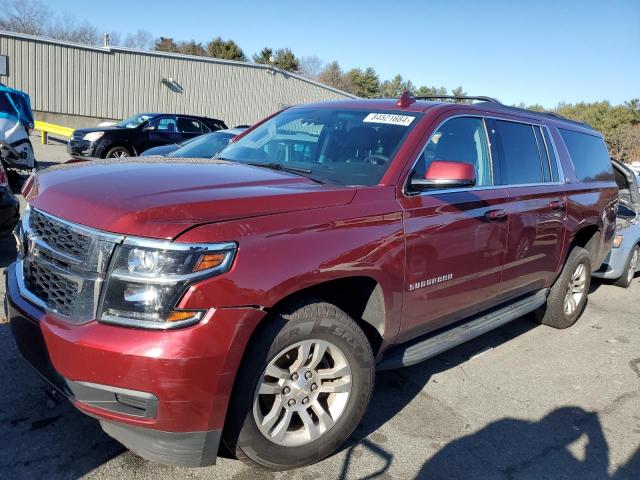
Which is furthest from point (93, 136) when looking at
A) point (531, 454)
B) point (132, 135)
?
point (531, 454)

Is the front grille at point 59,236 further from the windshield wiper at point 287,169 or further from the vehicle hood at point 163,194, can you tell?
the windshield wiper at point 287,169

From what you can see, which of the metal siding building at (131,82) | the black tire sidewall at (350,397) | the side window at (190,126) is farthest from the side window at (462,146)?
the metal siding building at (131,82)

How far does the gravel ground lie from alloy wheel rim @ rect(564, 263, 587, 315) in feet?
2.08

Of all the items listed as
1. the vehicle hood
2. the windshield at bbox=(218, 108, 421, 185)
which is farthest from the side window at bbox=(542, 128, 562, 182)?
the vehicle hood

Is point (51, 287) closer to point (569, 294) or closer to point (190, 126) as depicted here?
point (569, 294)

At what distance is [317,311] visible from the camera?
263 cm

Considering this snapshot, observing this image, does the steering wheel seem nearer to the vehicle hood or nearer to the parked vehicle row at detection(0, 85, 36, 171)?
the vehicle hood

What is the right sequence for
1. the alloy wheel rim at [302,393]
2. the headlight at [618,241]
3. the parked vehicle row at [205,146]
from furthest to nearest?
the parked vehicle row at [205,146], the headlight at [618,241], the alloy wheel rim at [302,393]

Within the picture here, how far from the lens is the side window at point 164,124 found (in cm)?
1406

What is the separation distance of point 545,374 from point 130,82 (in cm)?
2689

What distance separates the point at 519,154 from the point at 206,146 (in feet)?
18.3

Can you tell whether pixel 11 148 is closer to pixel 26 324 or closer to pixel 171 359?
pixel 26 324

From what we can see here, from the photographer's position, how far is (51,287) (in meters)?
2.46

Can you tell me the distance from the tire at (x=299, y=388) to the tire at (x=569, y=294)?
113 inches
